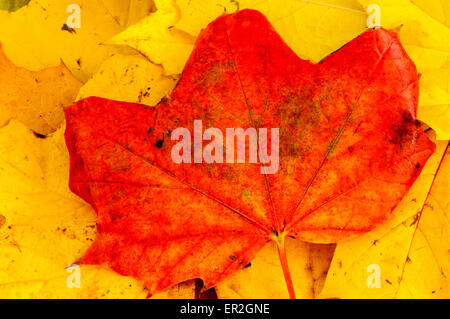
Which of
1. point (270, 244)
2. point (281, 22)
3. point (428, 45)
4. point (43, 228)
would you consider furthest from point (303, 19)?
point (43, 228)

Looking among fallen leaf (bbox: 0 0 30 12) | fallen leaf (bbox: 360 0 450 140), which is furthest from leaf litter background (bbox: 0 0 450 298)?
fallen leaf (bbox: 0 0 30 12)

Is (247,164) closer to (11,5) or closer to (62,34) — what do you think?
(62,34)

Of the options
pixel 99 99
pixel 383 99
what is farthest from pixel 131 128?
pixel 383 99

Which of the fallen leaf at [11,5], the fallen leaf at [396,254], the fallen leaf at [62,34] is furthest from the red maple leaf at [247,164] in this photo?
the fallen leaf at [11,5]

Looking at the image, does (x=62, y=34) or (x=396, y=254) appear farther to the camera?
(x=62, y=34)

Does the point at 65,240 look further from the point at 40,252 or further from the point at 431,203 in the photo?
the point at 431,203

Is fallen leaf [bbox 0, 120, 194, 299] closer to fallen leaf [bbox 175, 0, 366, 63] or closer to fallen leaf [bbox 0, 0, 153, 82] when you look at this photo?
fallen leaf [bbox 0, 0, 153, 82]
